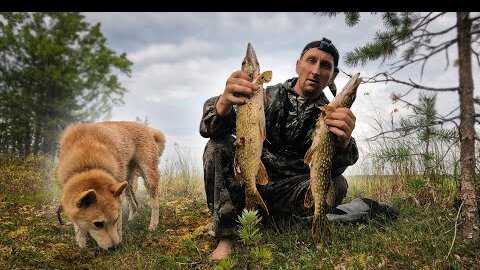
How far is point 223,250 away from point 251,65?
2255 mm

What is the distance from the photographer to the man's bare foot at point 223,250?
4.58 meters

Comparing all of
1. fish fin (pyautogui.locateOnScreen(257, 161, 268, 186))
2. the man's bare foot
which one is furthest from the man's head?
the man's bare foot

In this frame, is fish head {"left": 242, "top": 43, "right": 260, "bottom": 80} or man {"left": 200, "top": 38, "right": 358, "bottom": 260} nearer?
fish head {"left": 242, "top": 43, "right": 260, "bottom": 80}

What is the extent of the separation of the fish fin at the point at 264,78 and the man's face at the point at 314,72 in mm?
1913

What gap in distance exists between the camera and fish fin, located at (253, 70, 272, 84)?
3.19 meters

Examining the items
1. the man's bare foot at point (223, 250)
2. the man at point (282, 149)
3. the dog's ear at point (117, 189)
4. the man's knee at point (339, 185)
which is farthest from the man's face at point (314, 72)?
the dog's ear at point (117, 189)

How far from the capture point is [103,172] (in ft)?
19.9

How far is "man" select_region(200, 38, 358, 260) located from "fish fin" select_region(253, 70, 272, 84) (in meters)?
1.16

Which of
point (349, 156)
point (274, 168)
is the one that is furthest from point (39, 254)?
point (349, 156)

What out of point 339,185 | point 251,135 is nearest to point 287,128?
point 339,185

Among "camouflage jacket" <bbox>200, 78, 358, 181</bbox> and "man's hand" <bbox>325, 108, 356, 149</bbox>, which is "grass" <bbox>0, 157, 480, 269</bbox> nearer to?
"camouflage jacket" <bbox>200, 78, 358, 181</bbox>

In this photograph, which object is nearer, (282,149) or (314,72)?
(314,72)

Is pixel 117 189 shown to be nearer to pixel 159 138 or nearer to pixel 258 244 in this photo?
pixel 258 244

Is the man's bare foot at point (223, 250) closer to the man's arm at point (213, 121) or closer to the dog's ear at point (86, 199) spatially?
the man's arm at point (213, 121)
